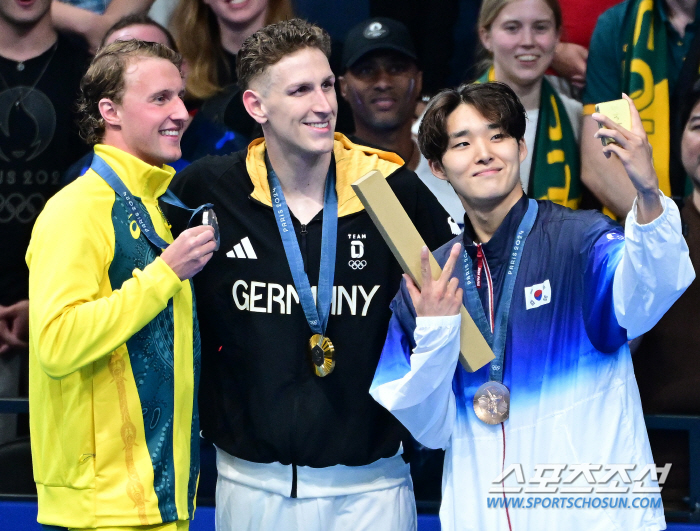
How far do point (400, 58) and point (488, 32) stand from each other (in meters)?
0.37

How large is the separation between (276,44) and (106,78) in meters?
0.51

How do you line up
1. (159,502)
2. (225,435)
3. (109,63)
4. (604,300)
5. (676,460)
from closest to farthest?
(604,300), (159,502), (109,63), (225,435), (676,460)

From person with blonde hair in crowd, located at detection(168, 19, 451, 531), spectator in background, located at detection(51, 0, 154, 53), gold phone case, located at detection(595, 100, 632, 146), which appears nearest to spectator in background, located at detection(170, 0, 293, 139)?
spectator in background, located at detection(51, 0, 154, 53)

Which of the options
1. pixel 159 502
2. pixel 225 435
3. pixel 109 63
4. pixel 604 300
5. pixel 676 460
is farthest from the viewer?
pixel 676 460

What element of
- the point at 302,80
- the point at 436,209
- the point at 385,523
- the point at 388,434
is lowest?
the point at 385,523

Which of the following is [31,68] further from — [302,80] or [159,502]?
[159,502]

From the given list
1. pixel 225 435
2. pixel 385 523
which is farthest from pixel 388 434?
pixel 225 435

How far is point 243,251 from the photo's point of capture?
2.52 metres

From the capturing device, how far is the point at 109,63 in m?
2.38

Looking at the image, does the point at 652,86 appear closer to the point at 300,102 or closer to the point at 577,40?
the point at 577,40

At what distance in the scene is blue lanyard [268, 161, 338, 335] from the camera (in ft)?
7.98

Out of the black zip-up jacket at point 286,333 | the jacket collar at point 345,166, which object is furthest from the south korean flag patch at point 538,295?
the jacket collar at point 345,166

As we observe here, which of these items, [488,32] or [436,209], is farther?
[488,32]

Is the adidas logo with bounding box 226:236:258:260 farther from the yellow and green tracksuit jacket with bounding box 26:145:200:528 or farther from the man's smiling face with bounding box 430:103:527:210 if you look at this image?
the man's smiling face with bounding box 430:103:527:210
